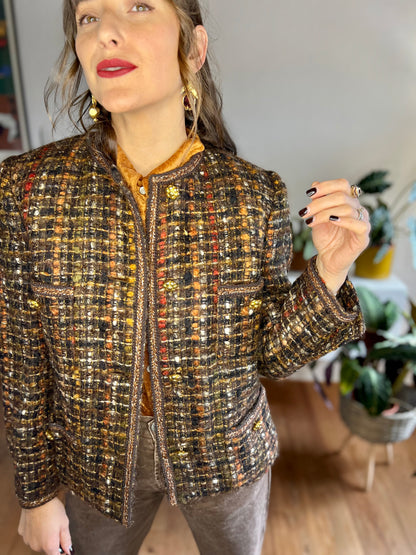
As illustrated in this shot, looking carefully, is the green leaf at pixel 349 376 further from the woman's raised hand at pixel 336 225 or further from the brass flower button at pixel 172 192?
the brass flower button at pixel 172 192

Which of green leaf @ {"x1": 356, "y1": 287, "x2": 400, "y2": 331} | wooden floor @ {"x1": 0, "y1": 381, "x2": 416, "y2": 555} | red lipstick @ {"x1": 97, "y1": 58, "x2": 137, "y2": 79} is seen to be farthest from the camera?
green leaf @ {"x1": 356, "y1": 287, "x2": 400, "y2": 331}

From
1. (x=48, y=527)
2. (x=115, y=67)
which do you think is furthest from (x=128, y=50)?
(x=48, y=527)

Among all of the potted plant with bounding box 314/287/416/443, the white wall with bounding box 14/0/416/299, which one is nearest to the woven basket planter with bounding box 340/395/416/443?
the potted plant with bounding box 314/287/416/443

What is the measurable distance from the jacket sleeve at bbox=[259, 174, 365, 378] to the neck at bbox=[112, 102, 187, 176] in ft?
0.67

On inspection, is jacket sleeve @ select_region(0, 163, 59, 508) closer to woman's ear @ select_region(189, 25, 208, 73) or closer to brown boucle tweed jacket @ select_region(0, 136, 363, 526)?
brown boucle tweed jacket @ select_region(0, 136, 363, 526)

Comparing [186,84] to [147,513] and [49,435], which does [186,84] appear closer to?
[49,435]

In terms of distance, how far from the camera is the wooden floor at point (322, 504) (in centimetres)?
182

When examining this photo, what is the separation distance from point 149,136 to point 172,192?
0.11 m

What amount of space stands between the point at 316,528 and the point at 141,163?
66.4 inches

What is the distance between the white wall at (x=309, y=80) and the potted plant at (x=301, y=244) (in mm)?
301

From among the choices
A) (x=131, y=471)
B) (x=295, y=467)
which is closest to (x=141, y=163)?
(x=131, y=471)

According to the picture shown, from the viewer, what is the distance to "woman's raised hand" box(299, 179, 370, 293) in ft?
2.42

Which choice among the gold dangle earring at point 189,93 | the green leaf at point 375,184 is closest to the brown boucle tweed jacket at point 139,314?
the gold dangle earring at point 189,93

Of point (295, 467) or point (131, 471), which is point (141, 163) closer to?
point (131, 471)
